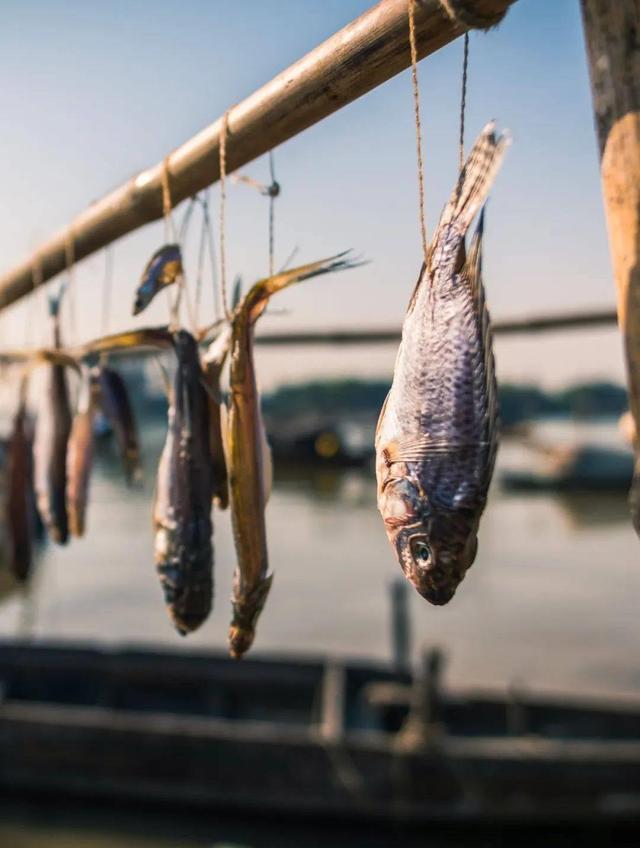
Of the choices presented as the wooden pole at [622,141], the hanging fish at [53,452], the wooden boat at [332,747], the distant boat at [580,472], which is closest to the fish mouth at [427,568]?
the wooden pole at [622,141]

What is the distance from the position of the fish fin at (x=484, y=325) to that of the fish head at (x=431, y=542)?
14 centimetres

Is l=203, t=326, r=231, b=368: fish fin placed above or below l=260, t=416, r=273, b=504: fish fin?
above

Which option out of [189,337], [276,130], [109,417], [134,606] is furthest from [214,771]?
[134,606]

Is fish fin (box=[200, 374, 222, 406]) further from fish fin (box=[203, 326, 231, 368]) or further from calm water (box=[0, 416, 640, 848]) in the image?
calm water (box=[0, 416, 640, 848])

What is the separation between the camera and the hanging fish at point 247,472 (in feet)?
7.15

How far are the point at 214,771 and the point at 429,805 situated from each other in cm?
248

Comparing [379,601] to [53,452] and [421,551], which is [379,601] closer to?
[53,452]

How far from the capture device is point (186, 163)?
9.02 ft

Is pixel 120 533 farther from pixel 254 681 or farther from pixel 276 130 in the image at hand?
pixel 276 130

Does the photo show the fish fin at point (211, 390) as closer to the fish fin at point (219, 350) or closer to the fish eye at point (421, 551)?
the fish fin at point (219, 350)

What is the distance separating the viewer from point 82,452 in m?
3.45

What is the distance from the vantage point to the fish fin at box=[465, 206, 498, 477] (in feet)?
5.18

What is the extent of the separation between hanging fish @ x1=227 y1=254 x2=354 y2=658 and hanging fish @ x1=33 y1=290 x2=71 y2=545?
1678 mm

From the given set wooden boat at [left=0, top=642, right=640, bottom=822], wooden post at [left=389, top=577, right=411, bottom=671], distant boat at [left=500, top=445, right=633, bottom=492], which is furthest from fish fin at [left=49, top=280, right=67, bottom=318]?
distant boat at [left=500, top=445, right=633, bottom=492]
